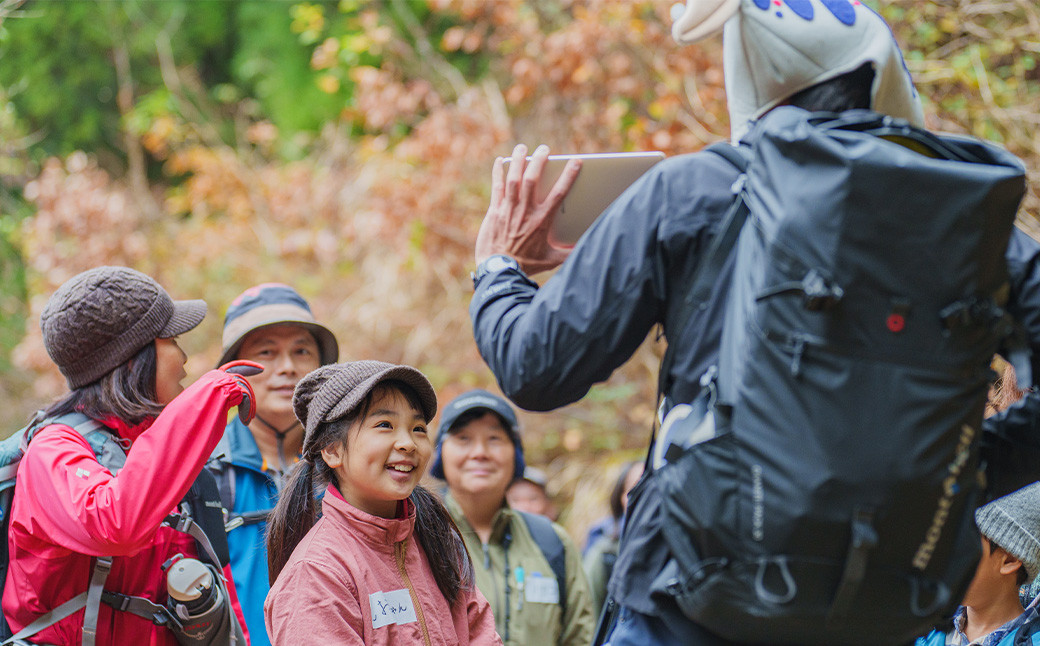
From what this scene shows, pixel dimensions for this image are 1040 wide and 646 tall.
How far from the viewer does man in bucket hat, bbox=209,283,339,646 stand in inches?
134

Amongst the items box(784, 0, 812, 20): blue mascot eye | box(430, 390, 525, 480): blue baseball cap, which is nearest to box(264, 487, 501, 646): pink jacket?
box(430, 390, 525, 480): blue baseball cap

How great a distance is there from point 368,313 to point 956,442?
810cm

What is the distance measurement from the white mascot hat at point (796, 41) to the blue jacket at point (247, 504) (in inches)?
86.6

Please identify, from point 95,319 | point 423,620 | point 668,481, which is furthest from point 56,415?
point 668,481

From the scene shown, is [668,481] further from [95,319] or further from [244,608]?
[244,608]

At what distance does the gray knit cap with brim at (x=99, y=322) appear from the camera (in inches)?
114

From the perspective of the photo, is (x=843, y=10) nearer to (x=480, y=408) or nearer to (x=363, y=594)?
(x=363, y=594)

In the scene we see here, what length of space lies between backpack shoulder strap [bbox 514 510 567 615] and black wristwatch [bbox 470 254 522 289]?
2.31 meters

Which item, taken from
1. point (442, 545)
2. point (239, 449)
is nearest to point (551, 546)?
point (442, 545)

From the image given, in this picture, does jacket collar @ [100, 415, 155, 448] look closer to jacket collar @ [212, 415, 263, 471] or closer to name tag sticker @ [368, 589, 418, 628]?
jacket collar @ [212, 415, 263, 471]

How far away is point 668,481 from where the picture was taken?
1730 millimetres

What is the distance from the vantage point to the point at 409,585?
2762 mm

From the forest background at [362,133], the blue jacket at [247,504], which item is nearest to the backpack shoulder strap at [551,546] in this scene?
the blue jacket at [247,504]

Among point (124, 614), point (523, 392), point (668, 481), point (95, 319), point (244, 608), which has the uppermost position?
point (95, 319)
